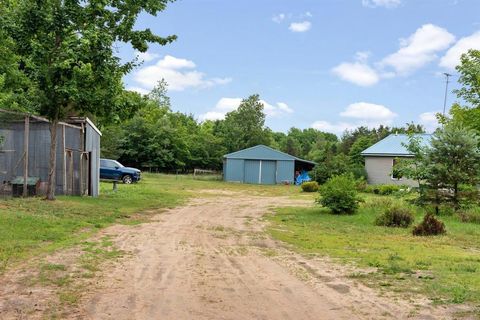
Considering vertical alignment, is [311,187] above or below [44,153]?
below

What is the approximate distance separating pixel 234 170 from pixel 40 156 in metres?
31.8

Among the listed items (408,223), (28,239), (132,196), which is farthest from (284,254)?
(132,196)

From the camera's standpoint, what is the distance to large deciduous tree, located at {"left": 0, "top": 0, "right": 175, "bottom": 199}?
16.1 m

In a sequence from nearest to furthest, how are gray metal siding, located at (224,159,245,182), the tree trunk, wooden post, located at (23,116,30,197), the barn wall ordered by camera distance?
the tree trunk → wooden post, located at (23,116,30,197) → the barn wall → gray metal siding, located at (224,159,245,182)

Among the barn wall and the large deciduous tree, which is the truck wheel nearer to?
the barn wall

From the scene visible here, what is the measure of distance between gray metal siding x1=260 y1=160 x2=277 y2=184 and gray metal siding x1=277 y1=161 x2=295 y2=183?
1.34 feet

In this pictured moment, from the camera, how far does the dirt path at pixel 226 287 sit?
18.0 feet

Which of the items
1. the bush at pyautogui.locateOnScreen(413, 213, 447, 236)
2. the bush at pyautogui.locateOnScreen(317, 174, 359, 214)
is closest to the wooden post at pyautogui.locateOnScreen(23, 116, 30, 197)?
the bush at pyautogui.locateOnScreen(317, 174, 359, 214)

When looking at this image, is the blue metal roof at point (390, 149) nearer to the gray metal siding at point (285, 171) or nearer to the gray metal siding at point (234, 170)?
the gray metal siding at point (285, 171)

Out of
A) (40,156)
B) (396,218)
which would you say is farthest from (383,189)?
(40,156)

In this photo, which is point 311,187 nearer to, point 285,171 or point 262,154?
point 285,171

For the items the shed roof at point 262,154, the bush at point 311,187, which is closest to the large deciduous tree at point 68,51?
the bush at point 311,187

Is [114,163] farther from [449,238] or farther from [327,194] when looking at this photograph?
[449,238]

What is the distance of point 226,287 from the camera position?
6.68m
